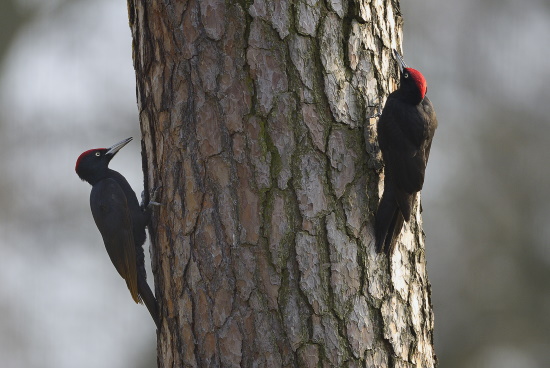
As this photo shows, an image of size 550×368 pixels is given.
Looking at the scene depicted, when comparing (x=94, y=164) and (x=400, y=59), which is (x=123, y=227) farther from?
(x=400, y=59)

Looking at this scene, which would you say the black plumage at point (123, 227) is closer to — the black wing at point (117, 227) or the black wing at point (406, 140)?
the black wing at point (117, 227)

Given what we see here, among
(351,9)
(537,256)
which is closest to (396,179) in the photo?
(351,9)

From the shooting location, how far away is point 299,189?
274 centimetres

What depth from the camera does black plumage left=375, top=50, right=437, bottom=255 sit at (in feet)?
9.43

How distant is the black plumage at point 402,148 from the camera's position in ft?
9.43

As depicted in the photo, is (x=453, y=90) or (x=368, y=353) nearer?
(x=368, y=353)

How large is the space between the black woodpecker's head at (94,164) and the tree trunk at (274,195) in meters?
1.85

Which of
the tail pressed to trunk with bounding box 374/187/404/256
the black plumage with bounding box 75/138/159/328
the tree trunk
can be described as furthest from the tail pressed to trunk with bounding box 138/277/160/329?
the tail pressed to trunk with bounding box 374/187/404/256

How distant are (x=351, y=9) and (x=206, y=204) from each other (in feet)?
3.34

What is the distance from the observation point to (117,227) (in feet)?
13.5

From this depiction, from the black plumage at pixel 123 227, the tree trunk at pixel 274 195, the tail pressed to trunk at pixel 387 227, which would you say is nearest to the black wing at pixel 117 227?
the black plumage at pixel 123 227

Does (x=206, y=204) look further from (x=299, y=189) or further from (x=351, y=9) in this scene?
(x=351, y=9)

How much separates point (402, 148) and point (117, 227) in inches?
70.2

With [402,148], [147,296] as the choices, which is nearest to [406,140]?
[402,148]
